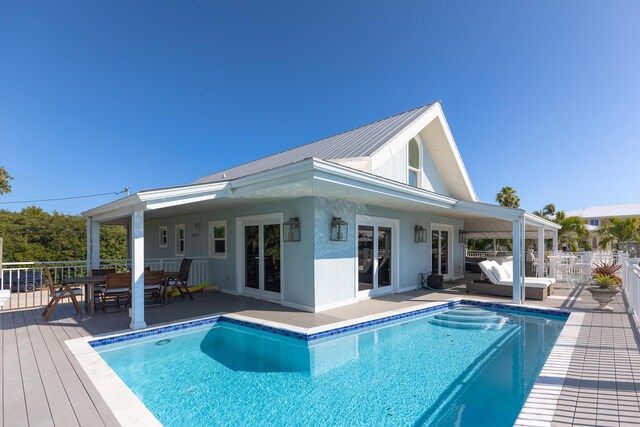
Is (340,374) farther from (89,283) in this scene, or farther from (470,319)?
(89,283)

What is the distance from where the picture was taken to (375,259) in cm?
1011

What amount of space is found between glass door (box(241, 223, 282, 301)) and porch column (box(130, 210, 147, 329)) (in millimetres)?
3596

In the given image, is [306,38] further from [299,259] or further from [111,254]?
[111,254]

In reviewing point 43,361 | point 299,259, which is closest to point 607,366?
point 299,259

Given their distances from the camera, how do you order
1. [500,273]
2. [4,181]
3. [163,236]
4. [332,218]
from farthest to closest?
[4,181]
[163,236]
[500,273]
[332,218]

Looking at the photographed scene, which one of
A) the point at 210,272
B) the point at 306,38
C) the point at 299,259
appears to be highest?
the point at 306,38

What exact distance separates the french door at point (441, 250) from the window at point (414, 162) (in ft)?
8.26

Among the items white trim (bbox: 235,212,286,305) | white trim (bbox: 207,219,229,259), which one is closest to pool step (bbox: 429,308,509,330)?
white trim (bbox: 235,212,286,305)

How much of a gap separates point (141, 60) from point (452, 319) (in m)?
14.6

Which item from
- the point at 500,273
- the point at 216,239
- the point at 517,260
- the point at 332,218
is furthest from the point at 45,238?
the point at 517,260

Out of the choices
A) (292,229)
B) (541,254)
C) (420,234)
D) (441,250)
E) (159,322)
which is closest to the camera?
(159,322)

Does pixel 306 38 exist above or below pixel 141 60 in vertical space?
above

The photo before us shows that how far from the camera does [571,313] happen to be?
25.8 feet

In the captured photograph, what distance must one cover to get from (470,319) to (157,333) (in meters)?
7.44
